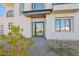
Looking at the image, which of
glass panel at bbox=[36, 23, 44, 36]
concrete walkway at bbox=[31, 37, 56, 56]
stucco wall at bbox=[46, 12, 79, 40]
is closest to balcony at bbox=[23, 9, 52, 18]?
stucco wall at bbox=[46, 12, 79, 40]

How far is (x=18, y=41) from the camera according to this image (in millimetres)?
3934

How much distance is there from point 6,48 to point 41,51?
782 mm

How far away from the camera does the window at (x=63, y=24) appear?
4699 millimetres

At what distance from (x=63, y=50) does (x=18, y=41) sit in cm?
100

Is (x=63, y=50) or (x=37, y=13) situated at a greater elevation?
(x=37, y=13)

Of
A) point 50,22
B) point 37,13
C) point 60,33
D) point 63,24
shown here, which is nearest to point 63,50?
point 60,33

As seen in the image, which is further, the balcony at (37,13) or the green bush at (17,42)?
the balcony at (37,13)

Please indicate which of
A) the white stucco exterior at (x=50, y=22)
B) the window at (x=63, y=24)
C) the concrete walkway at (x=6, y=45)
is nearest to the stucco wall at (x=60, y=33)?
the white stucco exterior at (x=50, y=22)

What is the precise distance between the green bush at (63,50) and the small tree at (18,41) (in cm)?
58

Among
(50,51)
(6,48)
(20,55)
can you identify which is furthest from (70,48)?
(6,48)

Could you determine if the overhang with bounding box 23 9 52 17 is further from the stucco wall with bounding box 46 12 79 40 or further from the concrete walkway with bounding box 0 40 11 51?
the concrete walkway with bounding box 0 40 11 51

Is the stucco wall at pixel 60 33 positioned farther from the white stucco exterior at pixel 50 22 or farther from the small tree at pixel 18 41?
the small tree at pixel 18 41

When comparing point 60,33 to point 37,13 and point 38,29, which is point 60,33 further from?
point 37,13

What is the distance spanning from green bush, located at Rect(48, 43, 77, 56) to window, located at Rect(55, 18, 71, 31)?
1.89ft
